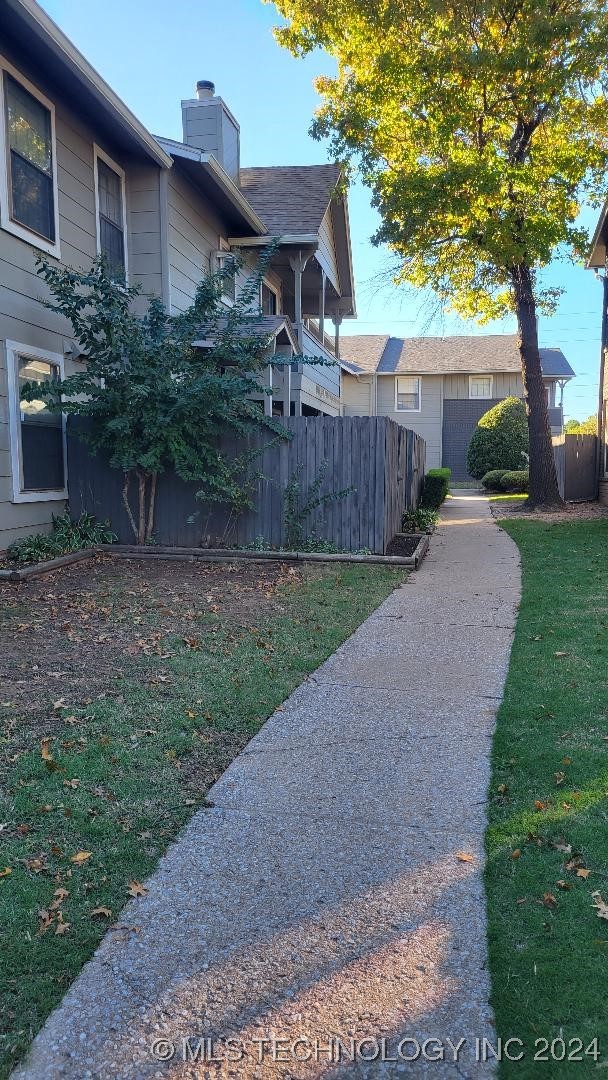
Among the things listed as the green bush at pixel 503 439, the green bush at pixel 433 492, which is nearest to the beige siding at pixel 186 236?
the green bush at pixel 433 492

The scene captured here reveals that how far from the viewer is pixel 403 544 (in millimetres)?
11828

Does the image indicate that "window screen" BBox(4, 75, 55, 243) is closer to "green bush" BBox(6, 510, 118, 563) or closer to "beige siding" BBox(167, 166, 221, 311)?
"beige siding" BBox(167, 166, 221, 311)

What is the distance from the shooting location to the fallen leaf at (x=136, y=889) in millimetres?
2787

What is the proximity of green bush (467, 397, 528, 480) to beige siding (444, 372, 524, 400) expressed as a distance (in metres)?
6.24

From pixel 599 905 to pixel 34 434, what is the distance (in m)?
8.88

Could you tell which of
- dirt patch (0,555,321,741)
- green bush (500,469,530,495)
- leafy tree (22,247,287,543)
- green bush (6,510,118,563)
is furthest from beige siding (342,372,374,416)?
dirt patch (0,555,321,741)

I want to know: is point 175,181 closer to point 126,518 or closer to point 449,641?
→ point 126,518

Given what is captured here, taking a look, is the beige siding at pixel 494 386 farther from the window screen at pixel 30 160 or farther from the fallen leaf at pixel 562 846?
the fallen leaf at pixel 562 846

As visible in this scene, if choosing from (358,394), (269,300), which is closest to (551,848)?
(269,300)

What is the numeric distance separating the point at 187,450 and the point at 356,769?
21.7ft

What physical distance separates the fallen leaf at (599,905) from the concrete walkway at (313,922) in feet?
1.32

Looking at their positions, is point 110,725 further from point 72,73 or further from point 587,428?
point 587,428

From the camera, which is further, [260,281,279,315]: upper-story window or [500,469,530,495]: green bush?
[500,469,530,495]: green bush

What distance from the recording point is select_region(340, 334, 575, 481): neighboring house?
108 feet
